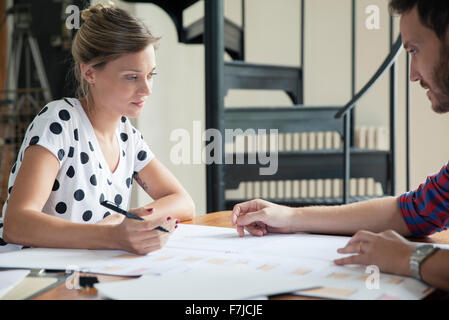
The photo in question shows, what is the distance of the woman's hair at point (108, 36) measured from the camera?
1.36 m

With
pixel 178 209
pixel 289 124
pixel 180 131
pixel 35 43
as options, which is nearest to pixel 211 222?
pixel 178 209

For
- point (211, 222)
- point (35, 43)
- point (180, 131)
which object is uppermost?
point (35, 43)

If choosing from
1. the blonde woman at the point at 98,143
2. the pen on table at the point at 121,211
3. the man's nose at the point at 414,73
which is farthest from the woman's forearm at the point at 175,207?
the man's nose at the point at 414,73

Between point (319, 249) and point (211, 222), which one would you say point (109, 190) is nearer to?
point (211, 222)

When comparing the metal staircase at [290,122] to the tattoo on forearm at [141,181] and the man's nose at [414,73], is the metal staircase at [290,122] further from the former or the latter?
the man's nose at [414,73]

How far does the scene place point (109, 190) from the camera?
142 centimetres

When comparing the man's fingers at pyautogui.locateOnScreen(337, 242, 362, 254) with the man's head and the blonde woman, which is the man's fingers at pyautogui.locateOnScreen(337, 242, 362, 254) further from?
the blonde woman

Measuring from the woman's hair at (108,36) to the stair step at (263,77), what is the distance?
116 centimetres

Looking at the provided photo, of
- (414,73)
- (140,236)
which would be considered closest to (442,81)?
(414,73)

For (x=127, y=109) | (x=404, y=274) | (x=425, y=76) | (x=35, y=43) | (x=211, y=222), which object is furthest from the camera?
(x=35, y=43)

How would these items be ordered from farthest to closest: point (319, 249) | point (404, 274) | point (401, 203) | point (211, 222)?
point (211, 222), point (401, 203), point (319, 249), point (404, 274)

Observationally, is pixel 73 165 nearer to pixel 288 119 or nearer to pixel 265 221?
pixel 265 221

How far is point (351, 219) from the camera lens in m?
1.13
